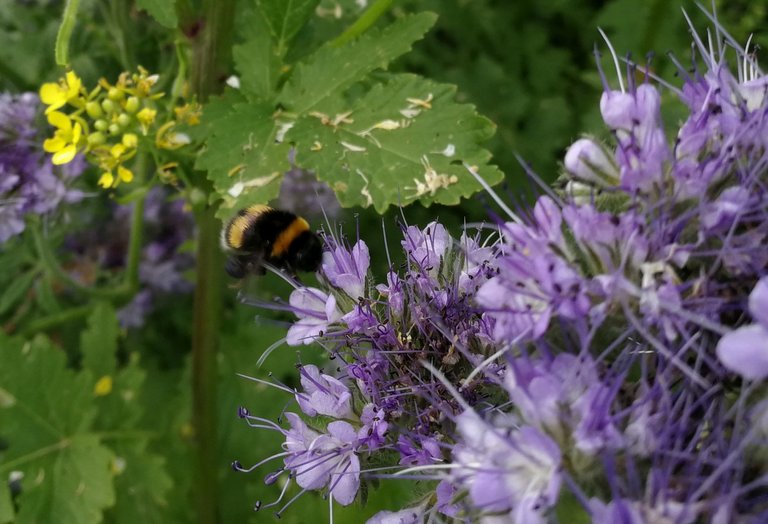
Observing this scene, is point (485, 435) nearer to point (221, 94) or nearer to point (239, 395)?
point (221, 94)

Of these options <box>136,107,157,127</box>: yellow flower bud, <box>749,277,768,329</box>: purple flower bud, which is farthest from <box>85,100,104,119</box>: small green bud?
<box>749,277,768,329</box>: purple flower bud

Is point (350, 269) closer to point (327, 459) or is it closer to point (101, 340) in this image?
point (327, 459)

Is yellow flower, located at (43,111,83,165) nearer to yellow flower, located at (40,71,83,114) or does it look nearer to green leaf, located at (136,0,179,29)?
yellow flower, located at (40,71,83,114)

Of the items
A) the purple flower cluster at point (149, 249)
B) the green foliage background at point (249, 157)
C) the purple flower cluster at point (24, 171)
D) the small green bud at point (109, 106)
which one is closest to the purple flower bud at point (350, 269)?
the green foliage background at point (249, 157)

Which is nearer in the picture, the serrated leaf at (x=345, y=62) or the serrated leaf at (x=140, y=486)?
the serrated leaf at (x=345, y=62)

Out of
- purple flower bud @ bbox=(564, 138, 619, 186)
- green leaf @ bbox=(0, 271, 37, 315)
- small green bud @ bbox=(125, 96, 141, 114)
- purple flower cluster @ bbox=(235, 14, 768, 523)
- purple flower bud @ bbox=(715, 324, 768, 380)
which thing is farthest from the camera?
green leaf @ bbox=(0, 271, 37, 315)

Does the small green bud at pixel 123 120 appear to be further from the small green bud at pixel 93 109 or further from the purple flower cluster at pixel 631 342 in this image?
the purple flower cluster at pixel 631 342

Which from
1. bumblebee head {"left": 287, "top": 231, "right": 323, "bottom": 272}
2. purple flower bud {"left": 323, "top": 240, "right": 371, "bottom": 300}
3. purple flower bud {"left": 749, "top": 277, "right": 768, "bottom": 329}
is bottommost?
bumblebee head {"left": 287, "top": 231, "right": 323, "bottom": 272}
